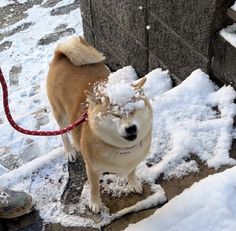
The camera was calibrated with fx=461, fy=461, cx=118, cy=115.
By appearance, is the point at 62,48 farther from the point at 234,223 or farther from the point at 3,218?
the point at 234,223

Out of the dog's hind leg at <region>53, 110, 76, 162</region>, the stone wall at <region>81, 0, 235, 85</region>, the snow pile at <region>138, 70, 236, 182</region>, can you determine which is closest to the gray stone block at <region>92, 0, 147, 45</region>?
the stone wall at <region>81, 0, 235, 85</region>

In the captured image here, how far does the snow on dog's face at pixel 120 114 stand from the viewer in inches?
87.1

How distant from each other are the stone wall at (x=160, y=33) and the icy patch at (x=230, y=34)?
0.04 metres

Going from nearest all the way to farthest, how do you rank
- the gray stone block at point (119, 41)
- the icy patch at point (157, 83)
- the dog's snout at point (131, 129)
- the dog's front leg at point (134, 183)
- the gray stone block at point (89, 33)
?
the dog's snout at point (131, 129)
the dog's front leg at point (134, 183)
the icy patch at point (157, 83)
the gray stone block at point (119, 41)
the gray stone block at point (89, 33)

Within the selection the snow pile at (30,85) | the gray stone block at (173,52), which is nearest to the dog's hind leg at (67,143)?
the snow pile at (30,85)

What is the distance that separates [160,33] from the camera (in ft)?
12.3

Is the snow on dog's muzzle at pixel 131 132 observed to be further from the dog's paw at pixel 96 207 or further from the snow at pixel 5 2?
the snow at pixel 5 2

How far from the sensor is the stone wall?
3189 mm

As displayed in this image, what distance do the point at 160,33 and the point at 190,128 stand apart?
1.02 m

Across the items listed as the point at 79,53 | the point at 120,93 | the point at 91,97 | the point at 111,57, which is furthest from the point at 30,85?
the point at 120,93

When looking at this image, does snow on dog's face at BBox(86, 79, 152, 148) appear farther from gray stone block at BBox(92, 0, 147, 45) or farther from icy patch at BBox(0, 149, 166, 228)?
gray stone block at BBox(92, 0, 147, 45)

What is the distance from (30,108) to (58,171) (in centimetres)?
168

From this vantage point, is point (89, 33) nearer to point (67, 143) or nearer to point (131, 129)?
point (67, 143)

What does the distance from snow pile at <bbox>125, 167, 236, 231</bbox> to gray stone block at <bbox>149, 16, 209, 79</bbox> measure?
1179 millimetres
